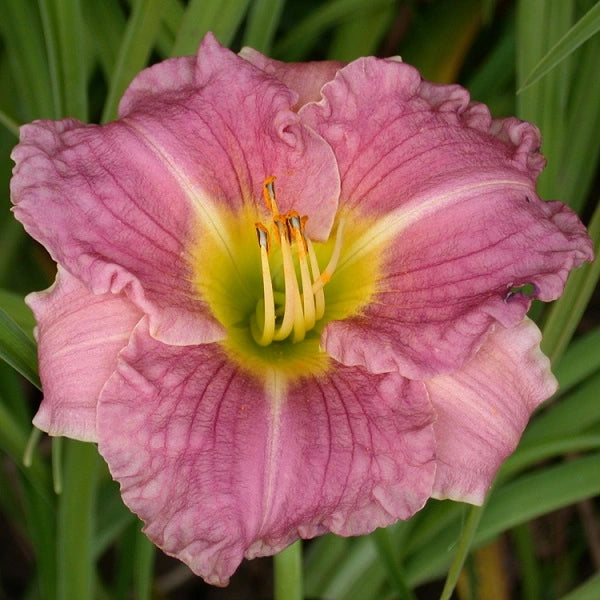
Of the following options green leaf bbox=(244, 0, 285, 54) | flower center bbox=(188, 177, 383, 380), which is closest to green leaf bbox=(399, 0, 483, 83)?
green leaf bbox=(244, 0, 285, 54)

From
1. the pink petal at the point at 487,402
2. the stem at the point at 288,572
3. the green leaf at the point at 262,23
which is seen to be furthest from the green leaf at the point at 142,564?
the green leaf at the point at 262,23

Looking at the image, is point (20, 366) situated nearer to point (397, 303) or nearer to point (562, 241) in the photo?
point (397, 303)

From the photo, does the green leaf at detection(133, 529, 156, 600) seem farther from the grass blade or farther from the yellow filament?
the grass blade

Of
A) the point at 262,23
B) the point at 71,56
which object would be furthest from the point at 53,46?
the point at 262,23

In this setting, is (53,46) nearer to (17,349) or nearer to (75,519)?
(17,349)

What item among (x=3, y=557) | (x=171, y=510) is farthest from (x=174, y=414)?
(x=3, y=557)

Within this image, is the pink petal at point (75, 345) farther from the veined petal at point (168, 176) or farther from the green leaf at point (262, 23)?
the green leaf at point (262, 23)
